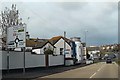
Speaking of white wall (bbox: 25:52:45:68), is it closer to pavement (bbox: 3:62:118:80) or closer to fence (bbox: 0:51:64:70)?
fence (bbox: 0:51:64:70)

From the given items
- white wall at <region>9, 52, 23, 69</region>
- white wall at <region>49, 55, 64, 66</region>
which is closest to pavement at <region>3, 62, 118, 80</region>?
white wall at <region>9, 52, 23, 69</region>

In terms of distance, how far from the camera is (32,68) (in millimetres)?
43031

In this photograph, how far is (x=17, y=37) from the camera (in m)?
35.7

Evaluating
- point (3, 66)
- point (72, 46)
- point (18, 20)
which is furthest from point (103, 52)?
point (3, 66)

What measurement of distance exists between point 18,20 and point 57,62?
16645mm

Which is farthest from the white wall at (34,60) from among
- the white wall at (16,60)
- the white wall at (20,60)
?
the white wall at (16,60)

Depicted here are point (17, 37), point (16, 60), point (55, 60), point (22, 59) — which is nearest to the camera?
point (17, 37)

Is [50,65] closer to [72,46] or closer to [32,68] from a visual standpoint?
[32,68]

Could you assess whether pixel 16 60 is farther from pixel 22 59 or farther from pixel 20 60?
pixel 22 59

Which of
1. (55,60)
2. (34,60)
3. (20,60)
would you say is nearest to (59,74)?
(20,60)

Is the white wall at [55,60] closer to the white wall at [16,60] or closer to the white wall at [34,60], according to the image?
the white wall at [34,60]

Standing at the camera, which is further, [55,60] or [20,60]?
[55,60]

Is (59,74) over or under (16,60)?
under

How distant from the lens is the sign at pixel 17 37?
35.1 meters
